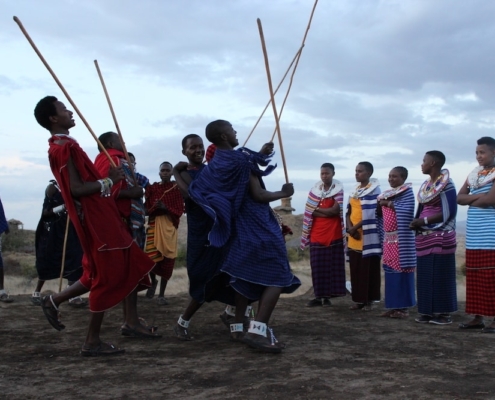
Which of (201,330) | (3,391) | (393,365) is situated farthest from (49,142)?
(393,365)

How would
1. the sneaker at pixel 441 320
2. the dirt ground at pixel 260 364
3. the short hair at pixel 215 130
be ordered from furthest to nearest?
1. the sneaker at pixel 441 320
2. the short hair at pixel 215 130
3. the dirt ground at pixel 260 364

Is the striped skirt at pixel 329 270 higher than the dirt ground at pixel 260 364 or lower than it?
higher

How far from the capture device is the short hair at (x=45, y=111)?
5.20m

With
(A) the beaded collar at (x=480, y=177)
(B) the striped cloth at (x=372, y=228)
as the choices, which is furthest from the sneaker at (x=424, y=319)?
(A) the beaded collar at (x=480, y=177)

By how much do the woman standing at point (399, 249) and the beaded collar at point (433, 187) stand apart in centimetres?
41

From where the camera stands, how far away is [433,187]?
7.14 meters

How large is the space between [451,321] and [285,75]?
3420 mm

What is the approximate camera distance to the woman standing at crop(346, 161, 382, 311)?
27.9ft

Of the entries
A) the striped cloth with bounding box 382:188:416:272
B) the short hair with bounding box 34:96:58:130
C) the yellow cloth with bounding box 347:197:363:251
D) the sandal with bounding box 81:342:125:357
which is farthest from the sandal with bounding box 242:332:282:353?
the yellow cloth with bounding box 347:197:363:251

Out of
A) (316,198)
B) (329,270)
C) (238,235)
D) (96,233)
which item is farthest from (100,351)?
(316,198)

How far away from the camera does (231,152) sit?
5414 millimetres

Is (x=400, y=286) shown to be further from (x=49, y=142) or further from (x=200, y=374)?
(x=49, y=142)

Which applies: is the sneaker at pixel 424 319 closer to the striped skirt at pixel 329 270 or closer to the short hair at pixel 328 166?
the striped skirt at pixel 329 270

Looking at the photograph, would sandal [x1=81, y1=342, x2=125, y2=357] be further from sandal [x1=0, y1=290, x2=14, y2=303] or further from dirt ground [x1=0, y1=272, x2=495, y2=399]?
sandal [x1=0, y1=290, x2=14, y2=303]
